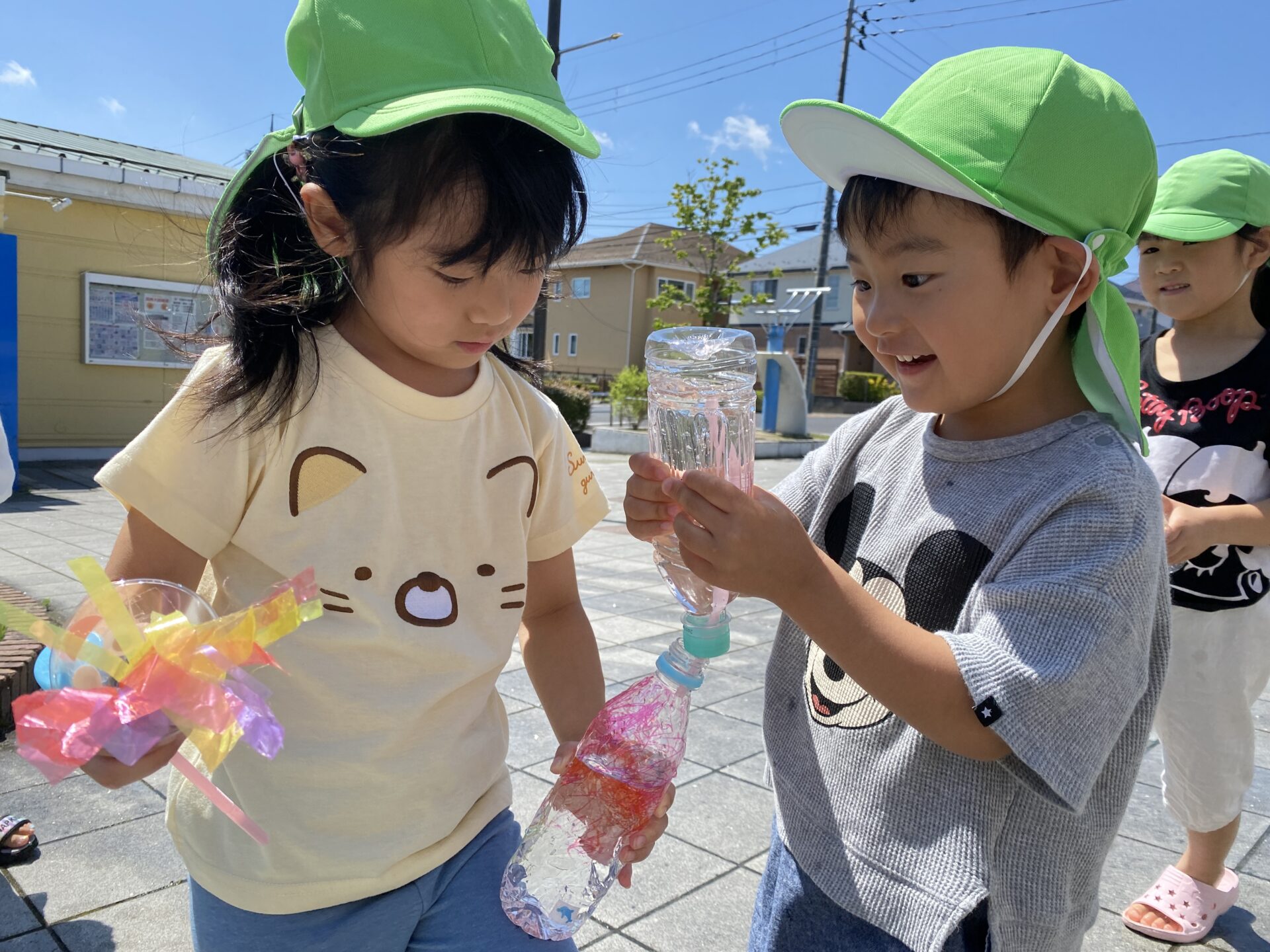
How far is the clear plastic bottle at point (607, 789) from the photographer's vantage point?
60.2 inches

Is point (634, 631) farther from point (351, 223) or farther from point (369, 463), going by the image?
point (351, 223)

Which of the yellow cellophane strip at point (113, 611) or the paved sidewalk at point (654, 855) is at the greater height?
the yellow cellophane strip at point (113, 611)

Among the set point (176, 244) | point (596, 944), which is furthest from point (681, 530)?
point (596, 944)

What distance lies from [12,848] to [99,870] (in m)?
0.25

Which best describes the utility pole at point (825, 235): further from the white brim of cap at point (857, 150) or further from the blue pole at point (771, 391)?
the white brim of cap at point (857, 150)

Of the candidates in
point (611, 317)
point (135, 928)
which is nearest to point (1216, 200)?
point (135, 928)

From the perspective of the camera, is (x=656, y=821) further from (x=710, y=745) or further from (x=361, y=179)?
(x=710, y=745)

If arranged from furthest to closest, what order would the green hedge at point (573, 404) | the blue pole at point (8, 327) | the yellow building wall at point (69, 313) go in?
the green hedge at point (573, 404)
the yellow building wall at point (69, 313)
the blue pole at point (8, 327)

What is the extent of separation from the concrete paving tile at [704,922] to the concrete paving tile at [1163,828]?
135cm

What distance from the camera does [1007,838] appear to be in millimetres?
1339

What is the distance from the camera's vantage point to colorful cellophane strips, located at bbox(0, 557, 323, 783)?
96 cm

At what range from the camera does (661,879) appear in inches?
111

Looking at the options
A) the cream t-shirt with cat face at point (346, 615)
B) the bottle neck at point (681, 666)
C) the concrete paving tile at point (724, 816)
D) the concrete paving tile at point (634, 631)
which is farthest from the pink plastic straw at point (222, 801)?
the concrete paving tile at point (634, 631)

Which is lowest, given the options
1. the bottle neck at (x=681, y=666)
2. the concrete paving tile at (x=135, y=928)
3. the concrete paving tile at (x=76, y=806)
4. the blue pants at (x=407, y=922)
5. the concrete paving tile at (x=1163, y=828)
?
the concrete paving tile at (x=76, y=806)
